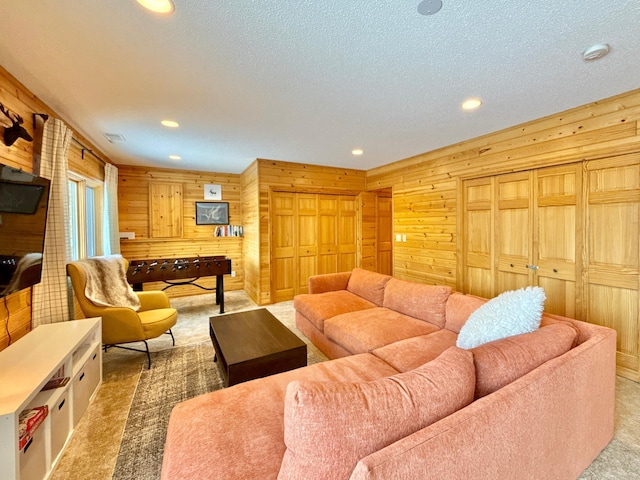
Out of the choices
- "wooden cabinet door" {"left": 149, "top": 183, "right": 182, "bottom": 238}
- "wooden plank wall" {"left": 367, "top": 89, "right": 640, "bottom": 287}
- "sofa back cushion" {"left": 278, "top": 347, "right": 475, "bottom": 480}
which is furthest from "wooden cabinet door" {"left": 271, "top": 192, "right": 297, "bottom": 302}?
"sofa back cushion" {"left": 278, "top": 347, "right": 475, "bottom": 480}

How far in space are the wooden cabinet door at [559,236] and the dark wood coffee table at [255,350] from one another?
272 cm

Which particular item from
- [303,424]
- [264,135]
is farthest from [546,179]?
[303,424]

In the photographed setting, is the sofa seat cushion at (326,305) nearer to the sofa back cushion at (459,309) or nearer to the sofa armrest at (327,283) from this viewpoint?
the sofa armrest at (327,283)

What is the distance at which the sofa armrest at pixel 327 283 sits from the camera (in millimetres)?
3545

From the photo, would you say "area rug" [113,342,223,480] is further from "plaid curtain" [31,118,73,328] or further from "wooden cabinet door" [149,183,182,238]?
"wooden cabinet door" [149,183,182,238]

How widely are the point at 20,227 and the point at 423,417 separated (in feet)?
8.57

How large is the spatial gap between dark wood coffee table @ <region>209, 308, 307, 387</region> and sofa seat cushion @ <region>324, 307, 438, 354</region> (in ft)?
1.35

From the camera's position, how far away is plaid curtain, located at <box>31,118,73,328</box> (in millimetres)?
2232

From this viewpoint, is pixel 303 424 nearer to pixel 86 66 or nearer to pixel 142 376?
pixel 142 376

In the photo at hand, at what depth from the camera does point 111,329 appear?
98.4 inches

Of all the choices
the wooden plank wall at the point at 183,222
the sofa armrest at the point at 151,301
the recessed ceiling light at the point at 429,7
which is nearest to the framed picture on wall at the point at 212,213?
the wooden plank wall at the point at 183,222

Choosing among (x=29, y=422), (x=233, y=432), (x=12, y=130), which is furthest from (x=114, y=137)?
(x=233, y=432)

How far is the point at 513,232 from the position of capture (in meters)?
3.20

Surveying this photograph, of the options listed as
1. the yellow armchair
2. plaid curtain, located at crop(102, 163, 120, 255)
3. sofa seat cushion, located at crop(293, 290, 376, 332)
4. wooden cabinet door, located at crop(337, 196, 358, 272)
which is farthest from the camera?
wooden cabinet door, located at crop(337, 196, 358, 272)
